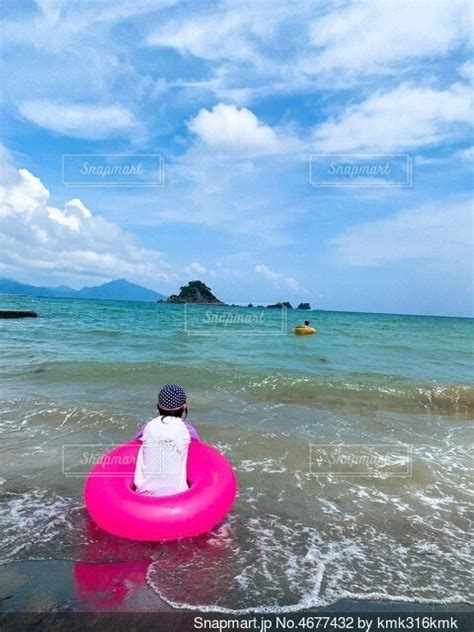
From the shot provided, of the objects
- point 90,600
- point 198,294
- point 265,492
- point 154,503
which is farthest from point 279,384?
point 198,294

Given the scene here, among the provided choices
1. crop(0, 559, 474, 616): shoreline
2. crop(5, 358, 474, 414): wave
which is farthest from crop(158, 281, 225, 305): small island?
crop(0, 559, 474, 616): shoreline

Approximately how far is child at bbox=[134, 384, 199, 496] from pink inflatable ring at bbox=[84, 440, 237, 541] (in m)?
0.11

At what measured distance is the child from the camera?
14.2 feet

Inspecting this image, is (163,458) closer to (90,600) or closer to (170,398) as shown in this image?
(170,398)

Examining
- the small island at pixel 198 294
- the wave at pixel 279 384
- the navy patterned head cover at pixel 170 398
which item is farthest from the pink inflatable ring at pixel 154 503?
the small island at pixel 198 294

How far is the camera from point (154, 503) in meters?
4.21

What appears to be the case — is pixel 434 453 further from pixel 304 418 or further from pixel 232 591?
pixel 232 591

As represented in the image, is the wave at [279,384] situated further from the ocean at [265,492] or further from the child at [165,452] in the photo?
the child at [165,452]

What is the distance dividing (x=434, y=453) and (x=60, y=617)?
20.4 ft

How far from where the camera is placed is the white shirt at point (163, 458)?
432 cm

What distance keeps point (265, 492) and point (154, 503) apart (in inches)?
71.4

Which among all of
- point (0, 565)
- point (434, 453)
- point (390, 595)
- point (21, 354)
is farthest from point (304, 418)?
point (21, 354)

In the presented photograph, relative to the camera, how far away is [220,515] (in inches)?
173

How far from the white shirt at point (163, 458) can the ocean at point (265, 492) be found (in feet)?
1.69
